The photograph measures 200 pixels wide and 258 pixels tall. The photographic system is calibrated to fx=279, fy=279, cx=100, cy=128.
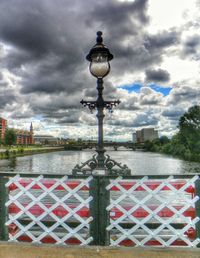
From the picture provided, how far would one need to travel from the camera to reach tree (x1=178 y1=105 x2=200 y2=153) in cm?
6406

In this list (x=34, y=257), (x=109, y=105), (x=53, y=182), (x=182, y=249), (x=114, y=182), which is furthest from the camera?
(x=109, y=105)

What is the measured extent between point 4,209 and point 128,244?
7.31 feet

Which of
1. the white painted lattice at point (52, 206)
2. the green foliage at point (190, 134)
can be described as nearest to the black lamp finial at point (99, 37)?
the white painted lattice at point (52, 206)

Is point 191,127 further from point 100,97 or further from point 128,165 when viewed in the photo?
point 100,97

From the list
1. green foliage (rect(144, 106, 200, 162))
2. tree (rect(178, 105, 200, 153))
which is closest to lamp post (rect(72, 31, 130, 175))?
green foliage (rect(144, 106, 200, 162))

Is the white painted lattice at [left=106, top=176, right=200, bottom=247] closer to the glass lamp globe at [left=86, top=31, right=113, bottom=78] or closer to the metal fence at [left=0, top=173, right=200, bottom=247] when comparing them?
the metal fence at [left=0, top=173, right=200, bottom=247]

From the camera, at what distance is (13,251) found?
13.1 ft

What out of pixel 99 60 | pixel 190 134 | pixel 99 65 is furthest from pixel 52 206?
pixel 190 134

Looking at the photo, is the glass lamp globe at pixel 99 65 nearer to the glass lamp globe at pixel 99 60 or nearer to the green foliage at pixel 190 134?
the glass lamp globe at pixel 99 60

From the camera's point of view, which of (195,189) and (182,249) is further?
(195,189)

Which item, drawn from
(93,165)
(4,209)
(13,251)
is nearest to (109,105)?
(93,165)

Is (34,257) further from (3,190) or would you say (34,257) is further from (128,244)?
(128,244)

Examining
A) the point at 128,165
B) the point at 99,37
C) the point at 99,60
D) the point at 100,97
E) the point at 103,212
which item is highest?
the point at 99,37

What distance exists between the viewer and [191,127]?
6712cm
